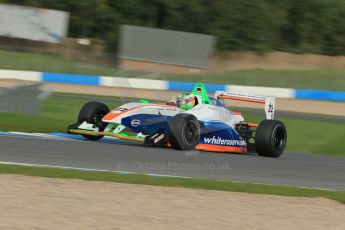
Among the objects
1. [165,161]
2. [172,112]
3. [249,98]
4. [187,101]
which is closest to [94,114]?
[172,112]

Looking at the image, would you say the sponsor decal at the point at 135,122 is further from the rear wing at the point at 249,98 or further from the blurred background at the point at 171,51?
the rear wing at the point at 249,98

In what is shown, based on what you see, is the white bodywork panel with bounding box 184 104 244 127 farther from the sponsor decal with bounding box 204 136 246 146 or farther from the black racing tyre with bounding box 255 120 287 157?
the black racing tyre with bounding box 255 120 287 157

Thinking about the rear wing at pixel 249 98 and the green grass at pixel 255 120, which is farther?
the green grass at pixel 255 120

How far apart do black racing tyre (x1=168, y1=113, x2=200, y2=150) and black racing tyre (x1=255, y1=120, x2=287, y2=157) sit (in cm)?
126

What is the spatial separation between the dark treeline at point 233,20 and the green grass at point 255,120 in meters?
19.1

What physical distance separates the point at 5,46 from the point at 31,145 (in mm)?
25592

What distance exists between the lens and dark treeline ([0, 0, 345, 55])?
41.3 meters

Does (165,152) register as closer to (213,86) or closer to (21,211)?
(21,211)

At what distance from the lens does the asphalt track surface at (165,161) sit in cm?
924

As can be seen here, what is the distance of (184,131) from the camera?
35.8ft

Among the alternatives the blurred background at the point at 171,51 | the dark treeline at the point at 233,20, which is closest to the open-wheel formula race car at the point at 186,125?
the blurred background at the point at 171,51

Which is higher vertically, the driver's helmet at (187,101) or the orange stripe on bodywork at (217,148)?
the driver's helmet at (187,101)

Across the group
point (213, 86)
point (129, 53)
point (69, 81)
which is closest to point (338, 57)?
point (129, 53)

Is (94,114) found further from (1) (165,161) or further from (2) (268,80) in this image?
(2) (268,80)
